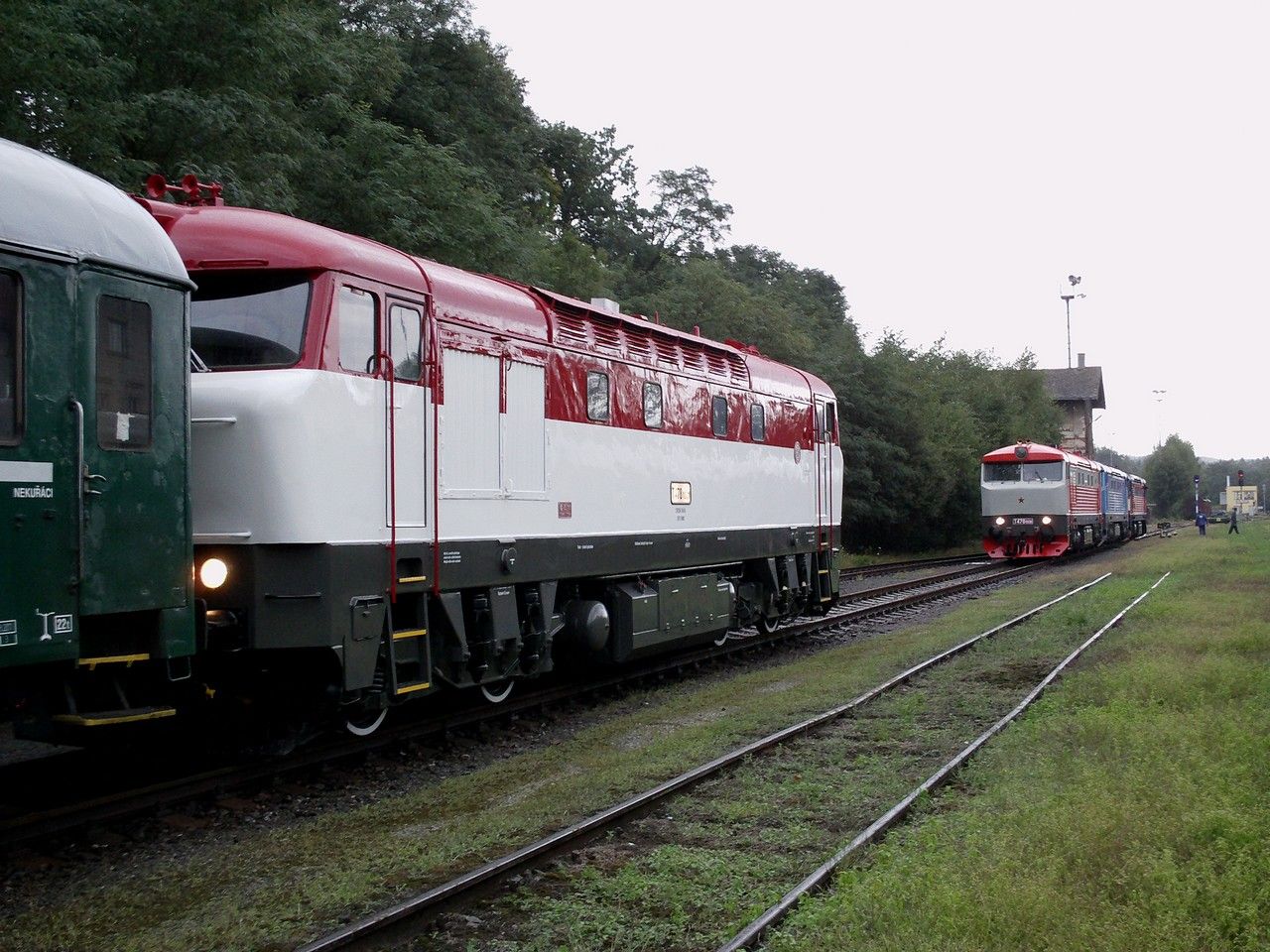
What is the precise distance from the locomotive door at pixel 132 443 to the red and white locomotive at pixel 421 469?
2.96 feet

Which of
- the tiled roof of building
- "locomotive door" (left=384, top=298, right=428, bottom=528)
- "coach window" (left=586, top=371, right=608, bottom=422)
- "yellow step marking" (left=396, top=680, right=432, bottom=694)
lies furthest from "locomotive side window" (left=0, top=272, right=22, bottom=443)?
the tiled roof of building

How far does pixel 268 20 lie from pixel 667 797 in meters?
13.0

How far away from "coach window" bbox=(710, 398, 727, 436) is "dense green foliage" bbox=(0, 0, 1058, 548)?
6579 millimetres

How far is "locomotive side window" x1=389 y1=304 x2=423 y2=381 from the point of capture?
9016 millimetres

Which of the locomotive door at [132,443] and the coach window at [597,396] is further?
the coach window at [597,396]

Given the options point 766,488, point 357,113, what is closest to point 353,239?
point 766,488

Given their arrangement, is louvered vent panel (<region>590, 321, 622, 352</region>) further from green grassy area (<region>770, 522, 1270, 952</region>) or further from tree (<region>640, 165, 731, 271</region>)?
tree (<region>640, 165, 731, 271</region>)

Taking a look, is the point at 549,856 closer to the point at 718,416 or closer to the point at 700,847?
the point at 700,847

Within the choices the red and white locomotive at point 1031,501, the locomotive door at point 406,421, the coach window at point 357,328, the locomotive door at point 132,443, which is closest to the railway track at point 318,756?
the locomotive door at point 132,443

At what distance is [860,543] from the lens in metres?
43.9

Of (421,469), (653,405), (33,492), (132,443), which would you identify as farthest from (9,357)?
(653,405)

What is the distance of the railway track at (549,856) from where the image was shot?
5.57m

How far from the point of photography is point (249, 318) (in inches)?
327

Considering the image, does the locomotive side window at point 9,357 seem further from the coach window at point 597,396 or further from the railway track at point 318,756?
the coach window at point 597,396
